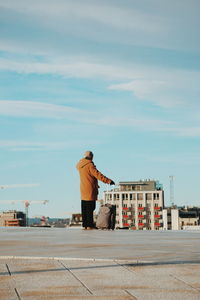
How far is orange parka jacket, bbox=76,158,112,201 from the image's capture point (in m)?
18.2

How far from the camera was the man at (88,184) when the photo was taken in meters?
18.3

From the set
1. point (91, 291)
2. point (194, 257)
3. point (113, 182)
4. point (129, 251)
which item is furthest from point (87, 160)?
point (91, 291)

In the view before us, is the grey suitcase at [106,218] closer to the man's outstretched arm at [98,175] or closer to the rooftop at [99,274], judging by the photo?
the man's outstretched arm at [98,175]

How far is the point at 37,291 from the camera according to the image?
5.61m

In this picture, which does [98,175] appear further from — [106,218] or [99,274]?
[99,274]

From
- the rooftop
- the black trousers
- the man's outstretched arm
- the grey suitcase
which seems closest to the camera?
the rooftop

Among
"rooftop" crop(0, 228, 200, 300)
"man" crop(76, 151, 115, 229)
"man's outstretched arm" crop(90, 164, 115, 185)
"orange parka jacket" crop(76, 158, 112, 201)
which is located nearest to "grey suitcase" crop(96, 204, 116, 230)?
"man" crop(76, 151, 115, 229)

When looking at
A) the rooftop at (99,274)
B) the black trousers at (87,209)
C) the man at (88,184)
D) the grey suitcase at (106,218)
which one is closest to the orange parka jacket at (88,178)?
the man at (88,184)

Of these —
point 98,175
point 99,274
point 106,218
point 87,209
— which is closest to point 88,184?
point 98,175

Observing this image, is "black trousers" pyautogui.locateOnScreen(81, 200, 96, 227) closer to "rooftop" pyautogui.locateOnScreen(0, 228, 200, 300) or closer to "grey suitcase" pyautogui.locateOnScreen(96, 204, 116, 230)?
"grey suitcase" pyautogui.locateOnScreen(96, 204, 116, 230)

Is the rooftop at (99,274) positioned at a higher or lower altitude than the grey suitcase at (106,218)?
lower

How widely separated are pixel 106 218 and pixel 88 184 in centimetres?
133

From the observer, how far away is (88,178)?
725 inches

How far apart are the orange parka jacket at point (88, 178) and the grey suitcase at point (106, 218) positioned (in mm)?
691
